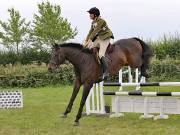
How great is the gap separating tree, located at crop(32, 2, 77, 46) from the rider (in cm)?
2253

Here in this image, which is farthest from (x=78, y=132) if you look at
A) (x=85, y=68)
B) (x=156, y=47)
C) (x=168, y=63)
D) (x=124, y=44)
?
→ (x=156, y=47)

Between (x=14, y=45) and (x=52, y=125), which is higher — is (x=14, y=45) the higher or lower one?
the higher one

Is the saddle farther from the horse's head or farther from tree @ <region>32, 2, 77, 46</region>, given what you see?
tree @ <region>32, 2, 77, 46</region>

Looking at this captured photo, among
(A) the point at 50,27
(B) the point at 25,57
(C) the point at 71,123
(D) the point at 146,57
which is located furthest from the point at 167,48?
(C) the point at 71,123

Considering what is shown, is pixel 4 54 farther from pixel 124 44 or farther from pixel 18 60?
pixel 124 44

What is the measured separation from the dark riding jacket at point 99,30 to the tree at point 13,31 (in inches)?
933

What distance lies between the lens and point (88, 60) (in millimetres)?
8961

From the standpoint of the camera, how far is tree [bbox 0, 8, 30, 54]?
32281 millimetres

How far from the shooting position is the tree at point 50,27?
105ft

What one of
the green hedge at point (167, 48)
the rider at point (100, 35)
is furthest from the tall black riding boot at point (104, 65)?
the green hedge at point (167, 48)

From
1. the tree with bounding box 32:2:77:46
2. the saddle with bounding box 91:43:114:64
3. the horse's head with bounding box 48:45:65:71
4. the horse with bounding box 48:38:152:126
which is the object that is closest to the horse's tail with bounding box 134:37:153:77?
the horse with bounding box 48:38:152:126

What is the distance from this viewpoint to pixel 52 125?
8672 millimetres

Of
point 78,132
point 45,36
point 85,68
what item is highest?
point 45,36

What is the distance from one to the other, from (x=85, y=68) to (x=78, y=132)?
1.59 metres
